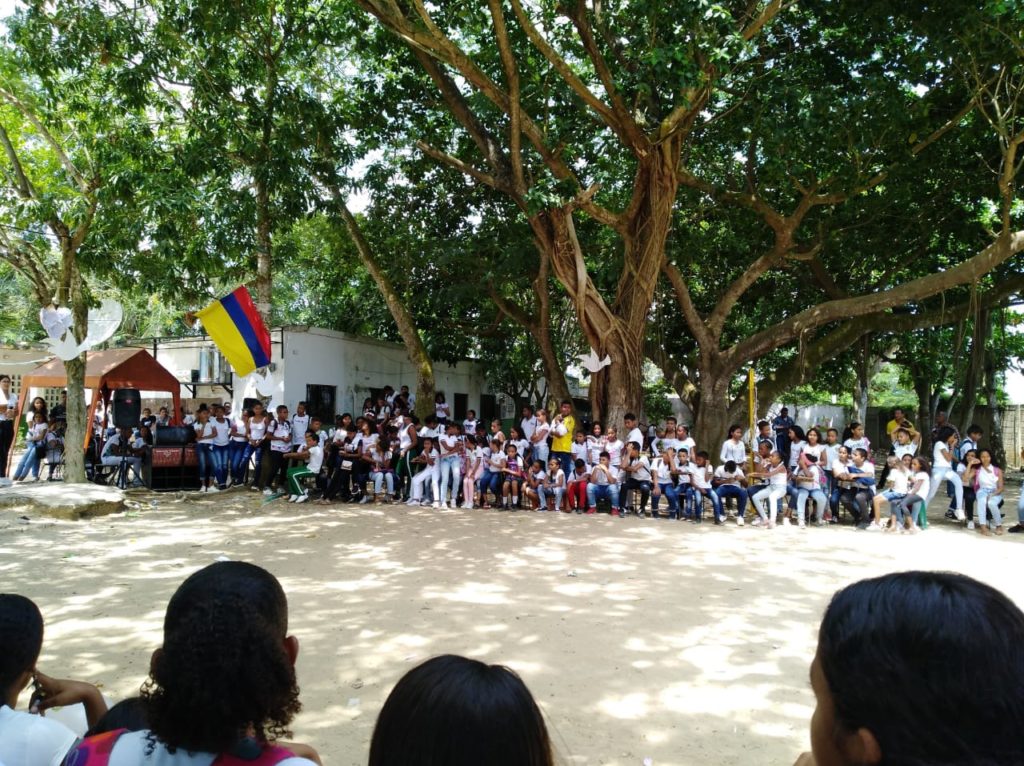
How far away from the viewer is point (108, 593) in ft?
18.2

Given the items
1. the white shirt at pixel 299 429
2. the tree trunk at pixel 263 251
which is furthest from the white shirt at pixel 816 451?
Answer: the tree trunk at pixel 263 251

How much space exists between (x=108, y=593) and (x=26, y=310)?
2388 centimetres

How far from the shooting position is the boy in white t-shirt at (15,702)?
168 cm

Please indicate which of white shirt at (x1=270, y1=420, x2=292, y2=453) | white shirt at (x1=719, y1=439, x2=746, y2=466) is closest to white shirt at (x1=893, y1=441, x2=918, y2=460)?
white shirt at (x1=719, y1=439, x2=746, y2=466)

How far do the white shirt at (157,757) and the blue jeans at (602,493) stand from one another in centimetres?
930

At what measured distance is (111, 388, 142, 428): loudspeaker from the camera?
469 inches

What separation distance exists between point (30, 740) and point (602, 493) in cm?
923

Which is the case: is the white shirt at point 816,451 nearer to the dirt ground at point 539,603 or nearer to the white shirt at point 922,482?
the white shirt at point 922,482

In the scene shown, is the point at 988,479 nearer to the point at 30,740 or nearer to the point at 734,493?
the point at 734,493

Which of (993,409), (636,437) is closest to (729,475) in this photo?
(636,437)

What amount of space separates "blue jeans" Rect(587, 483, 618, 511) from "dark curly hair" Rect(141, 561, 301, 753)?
9.18 meters

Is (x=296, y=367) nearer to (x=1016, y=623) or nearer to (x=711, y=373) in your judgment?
(x=711, y=373)

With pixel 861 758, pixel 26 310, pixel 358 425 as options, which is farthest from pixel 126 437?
pixel 26 310

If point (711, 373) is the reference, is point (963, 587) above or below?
below
